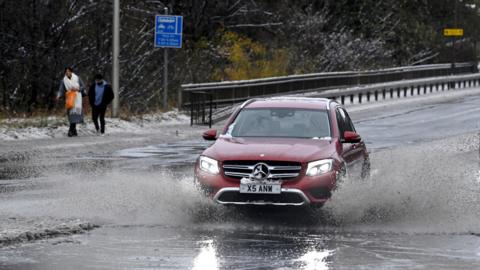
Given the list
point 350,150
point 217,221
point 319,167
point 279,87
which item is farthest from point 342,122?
A: point 279,87

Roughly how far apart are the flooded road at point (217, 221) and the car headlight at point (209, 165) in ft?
1.23

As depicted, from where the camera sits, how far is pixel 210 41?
176 ft

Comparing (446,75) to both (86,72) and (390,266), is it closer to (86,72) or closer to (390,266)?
(86,72)

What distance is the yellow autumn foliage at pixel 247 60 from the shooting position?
1861 inches

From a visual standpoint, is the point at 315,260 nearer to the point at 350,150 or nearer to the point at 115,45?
Result: the point at 350,150

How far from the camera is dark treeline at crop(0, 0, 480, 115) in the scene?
116 feet

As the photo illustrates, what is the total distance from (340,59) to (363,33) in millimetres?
12520

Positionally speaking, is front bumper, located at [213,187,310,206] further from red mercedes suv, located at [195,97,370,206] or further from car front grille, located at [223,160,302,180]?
car front grille, located at [223,160,302,180]

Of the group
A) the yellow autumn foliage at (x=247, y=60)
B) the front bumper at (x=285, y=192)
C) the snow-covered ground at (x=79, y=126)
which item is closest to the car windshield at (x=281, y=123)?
the front bumper at (x=285, y=192)

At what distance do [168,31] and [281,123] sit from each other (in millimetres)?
21210

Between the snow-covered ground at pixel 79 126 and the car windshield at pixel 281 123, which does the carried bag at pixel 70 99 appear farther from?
the car windshield at pixel 281 123

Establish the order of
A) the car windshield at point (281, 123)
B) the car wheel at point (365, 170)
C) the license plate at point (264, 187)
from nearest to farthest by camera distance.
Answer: the license plate at point (264, 187) → the car windshield at point (281, 123) → the car wheel at point (365, 170)

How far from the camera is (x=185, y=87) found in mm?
36312

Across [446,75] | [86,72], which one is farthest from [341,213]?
[446,75]
